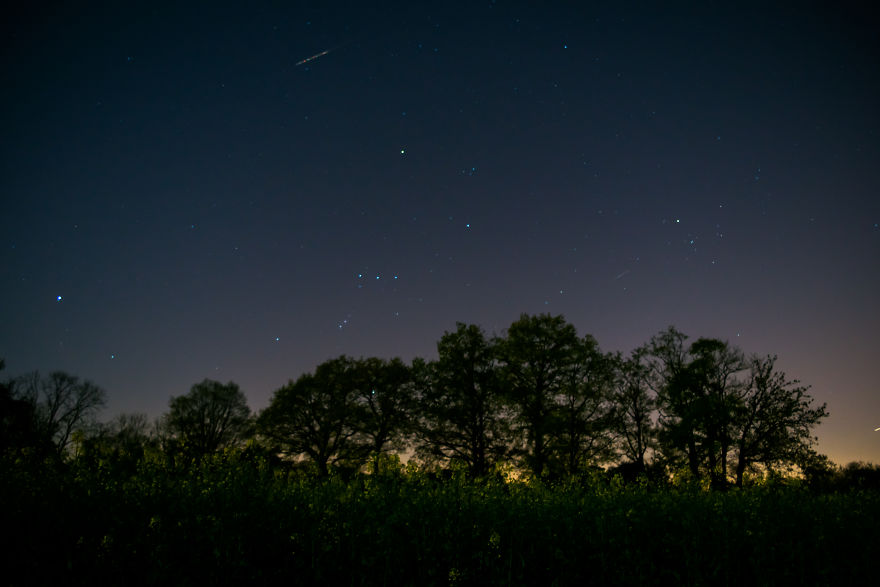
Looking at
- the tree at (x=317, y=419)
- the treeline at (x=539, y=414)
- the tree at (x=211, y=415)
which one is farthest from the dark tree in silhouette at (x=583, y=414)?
the tree at (x=211, y=415)

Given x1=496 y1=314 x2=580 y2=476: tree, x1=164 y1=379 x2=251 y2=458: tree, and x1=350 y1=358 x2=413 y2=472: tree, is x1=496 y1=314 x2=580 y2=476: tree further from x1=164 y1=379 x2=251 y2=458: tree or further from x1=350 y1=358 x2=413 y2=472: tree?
x1=164 y1=379 x2=251 y2=458: tree

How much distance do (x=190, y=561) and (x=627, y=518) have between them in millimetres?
7371

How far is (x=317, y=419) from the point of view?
36844mm

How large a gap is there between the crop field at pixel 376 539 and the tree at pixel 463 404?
69.8ft

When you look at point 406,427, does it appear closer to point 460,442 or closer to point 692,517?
point 460,442

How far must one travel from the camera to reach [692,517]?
809cm

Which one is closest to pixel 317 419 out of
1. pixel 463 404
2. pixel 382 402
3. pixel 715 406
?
pixel 382 402

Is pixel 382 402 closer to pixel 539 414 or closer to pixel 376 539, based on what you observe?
pixel 539 414

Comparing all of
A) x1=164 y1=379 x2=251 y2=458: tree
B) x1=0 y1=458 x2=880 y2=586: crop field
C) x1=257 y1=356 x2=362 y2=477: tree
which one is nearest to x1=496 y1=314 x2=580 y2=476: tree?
x1=257 y1=356 x2=362 y2=477: tree

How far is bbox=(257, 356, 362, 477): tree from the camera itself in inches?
1411

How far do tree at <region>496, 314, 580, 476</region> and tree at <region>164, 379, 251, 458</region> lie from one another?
33406 millimetres

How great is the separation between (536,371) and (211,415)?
128 ft

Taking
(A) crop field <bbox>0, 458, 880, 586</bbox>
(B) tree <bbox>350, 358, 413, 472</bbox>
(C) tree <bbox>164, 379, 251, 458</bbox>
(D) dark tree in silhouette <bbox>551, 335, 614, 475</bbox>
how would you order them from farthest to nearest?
1. (C) tree <bbox>164, 379, 251, 458</bbox>
2. (B) tree <bbox>350, 358, 413, 472</bbox>
3. (D) dark tree in silhouette <bbox>551, 335, 614, 475</bbox>
4. (A) crop field <bbox>0, 458, 880, 586</bbox>

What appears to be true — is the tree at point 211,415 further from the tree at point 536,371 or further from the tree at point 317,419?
the tree at point 536,371
